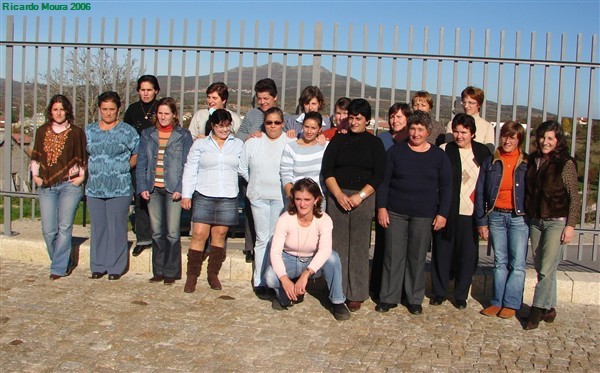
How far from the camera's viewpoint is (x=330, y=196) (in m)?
6.08

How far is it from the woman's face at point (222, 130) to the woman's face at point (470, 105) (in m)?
2.18

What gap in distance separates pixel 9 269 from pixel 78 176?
1343 mm

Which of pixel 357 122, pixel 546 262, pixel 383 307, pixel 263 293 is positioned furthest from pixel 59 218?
pixel 546 262

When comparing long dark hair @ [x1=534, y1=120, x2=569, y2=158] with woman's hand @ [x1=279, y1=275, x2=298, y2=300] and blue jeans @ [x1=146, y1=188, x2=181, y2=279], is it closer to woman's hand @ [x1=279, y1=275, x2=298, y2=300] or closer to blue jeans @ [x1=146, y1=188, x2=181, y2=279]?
woman's hand @ [x1=279, y1=275, x2=298, y2=300]

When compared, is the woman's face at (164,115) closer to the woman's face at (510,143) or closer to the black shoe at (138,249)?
the black shoe at (138,249)

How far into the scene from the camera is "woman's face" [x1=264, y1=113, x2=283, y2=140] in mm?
6219

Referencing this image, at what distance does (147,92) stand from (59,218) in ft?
4.94

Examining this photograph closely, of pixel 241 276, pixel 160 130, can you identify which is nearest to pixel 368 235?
pixel 241 276

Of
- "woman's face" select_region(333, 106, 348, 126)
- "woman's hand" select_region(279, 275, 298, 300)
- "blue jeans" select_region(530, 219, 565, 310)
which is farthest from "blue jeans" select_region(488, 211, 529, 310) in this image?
"woman's hand" select_region(279, 275, 298, 300)

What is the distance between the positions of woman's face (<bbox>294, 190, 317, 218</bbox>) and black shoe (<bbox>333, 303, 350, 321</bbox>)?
0.82 m

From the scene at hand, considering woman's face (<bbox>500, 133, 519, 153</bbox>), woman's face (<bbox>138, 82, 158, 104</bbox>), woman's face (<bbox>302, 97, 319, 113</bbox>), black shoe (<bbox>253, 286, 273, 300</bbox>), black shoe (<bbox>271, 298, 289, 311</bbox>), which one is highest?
woman's face (<bbox>138, 82, 158, 104</bbox>)

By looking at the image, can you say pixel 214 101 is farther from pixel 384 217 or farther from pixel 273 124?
pixel 384 217

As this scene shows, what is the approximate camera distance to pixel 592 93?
6777mm

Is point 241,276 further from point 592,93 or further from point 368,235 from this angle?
point 592,93
